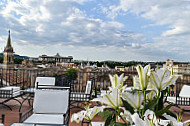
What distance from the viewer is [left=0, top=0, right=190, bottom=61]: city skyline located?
9.02m

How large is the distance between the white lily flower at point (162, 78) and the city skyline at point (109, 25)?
376 centimetres

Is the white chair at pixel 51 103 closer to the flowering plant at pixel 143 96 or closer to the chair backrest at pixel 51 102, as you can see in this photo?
the chair backrest at pixel 51 102

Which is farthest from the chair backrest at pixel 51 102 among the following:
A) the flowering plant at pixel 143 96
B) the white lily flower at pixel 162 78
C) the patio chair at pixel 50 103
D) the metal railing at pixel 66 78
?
the white lily flower at pixel 162 78

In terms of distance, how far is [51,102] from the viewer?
2867 millimetres

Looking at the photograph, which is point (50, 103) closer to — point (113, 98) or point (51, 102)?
point (51, 102)

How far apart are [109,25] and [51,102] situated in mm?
13699

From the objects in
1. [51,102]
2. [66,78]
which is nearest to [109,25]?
[66,78]

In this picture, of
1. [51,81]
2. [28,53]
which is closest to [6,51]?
[28,53]

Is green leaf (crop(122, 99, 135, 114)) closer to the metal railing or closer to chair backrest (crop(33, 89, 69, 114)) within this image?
chair backrest (crop(33, 89, 69, 114))

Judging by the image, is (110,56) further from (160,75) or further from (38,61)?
(38,61)

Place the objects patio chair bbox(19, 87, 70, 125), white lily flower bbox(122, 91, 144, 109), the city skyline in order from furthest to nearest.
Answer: the city skyline → patio chair bbox(19, 87, 70, 125) → white lily flower bbox(122, 91, 144, 109)

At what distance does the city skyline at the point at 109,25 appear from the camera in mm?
9016

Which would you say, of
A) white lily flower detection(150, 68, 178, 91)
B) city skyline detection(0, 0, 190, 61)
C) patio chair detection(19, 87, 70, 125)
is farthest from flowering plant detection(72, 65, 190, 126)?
city skyline detection(0, 0, 190, 61)

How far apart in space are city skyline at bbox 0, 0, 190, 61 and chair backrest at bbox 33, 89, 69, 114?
2.78 meters
